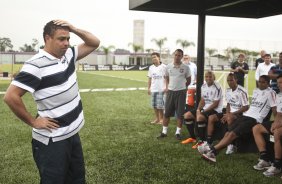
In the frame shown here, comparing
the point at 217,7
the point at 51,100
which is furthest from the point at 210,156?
the point at 51,100

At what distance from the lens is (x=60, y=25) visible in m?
3.11

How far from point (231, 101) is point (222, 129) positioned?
29.6 inches

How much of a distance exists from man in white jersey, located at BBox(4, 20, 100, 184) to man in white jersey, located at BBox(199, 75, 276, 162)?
141 inches

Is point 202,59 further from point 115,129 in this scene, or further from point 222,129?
point 115,129

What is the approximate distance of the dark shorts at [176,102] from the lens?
814 centimetres

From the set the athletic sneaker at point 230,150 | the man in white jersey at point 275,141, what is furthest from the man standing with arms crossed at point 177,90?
the man in white jersey at point 275,141

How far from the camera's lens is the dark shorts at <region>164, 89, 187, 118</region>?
8.14m

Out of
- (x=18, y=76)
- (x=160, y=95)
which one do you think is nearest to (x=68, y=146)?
(x=18, y=76)

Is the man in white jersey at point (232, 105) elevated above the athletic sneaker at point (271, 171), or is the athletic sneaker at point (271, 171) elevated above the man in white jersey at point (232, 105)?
the man in white jersey at point (232, 105)

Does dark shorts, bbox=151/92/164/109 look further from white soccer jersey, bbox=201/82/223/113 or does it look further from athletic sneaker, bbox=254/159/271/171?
athletic sneaker, bbox=254/159/271/171

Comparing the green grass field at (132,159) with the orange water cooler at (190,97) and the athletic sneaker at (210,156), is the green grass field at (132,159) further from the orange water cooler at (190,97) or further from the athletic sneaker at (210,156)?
the orange water cooler at (190,97)

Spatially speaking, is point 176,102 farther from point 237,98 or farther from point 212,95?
point 237,98

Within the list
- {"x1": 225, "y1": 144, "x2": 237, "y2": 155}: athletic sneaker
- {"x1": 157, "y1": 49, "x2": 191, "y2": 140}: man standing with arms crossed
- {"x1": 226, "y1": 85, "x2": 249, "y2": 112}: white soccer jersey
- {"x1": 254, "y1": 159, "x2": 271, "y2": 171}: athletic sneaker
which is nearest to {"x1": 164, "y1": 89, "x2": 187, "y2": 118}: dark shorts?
{"x1": 157, "y1": 49, "x2": 191, "y2": 140}: man standing with arms crossed

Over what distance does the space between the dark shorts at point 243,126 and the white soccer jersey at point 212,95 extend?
1067 millimetres
